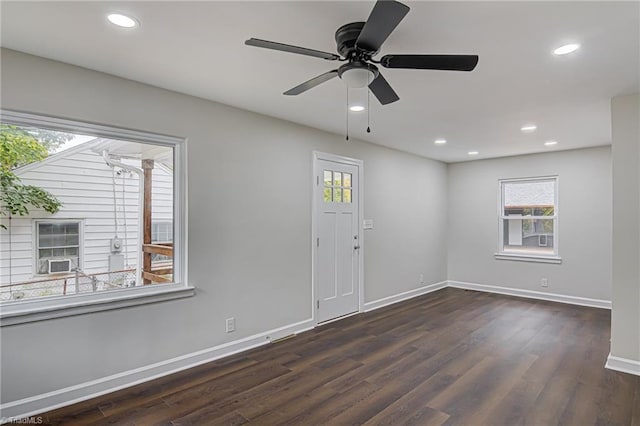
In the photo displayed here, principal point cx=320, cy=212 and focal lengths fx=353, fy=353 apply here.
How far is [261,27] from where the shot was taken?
2.08 m

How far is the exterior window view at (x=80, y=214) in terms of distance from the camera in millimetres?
2512

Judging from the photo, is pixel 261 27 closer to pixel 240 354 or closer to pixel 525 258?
pixel 240 354

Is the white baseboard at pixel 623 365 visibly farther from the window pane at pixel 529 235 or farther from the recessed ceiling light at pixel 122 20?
the recessed ceiling light at pixel 122 20

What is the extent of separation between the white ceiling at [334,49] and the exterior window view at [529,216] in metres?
2.40

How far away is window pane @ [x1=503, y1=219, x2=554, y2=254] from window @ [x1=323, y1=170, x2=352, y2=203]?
133 inches

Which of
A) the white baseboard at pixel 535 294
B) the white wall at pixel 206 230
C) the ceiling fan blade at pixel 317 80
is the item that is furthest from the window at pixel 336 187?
the white baseboard at pixel 535 294

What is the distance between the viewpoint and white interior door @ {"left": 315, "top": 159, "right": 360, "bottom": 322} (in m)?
4.50

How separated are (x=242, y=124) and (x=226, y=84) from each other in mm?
716

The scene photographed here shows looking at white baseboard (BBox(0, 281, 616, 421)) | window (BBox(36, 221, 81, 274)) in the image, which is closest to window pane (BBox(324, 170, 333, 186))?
white baseboard (BBox(0, 281, 616, 421))

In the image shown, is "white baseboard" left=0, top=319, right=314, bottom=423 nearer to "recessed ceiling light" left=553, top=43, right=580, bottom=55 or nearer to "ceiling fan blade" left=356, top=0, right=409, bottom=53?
"ceiling fan blade" left=356, top=0, right=409, bottom=53

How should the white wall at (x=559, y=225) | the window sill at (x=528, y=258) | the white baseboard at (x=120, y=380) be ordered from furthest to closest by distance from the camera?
A: the window sill at (x=528, y=258)
the white wall at (x=559, y=225)
the white baseboard at (x=120, y=380)

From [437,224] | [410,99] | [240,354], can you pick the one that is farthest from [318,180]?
[437,224]

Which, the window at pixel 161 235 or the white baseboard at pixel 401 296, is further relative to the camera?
the white baseboard at pixel 401 296

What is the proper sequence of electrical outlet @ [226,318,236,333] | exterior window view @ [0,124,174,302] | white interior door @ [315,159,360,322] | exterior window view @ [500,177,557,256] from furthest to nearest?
exterior window view @ [500,177,557,256] → white interior door @ [315,159,360,322] → electrical outlet @ [226,318,236,333] → exterior window view @ [0,124,174,302]
